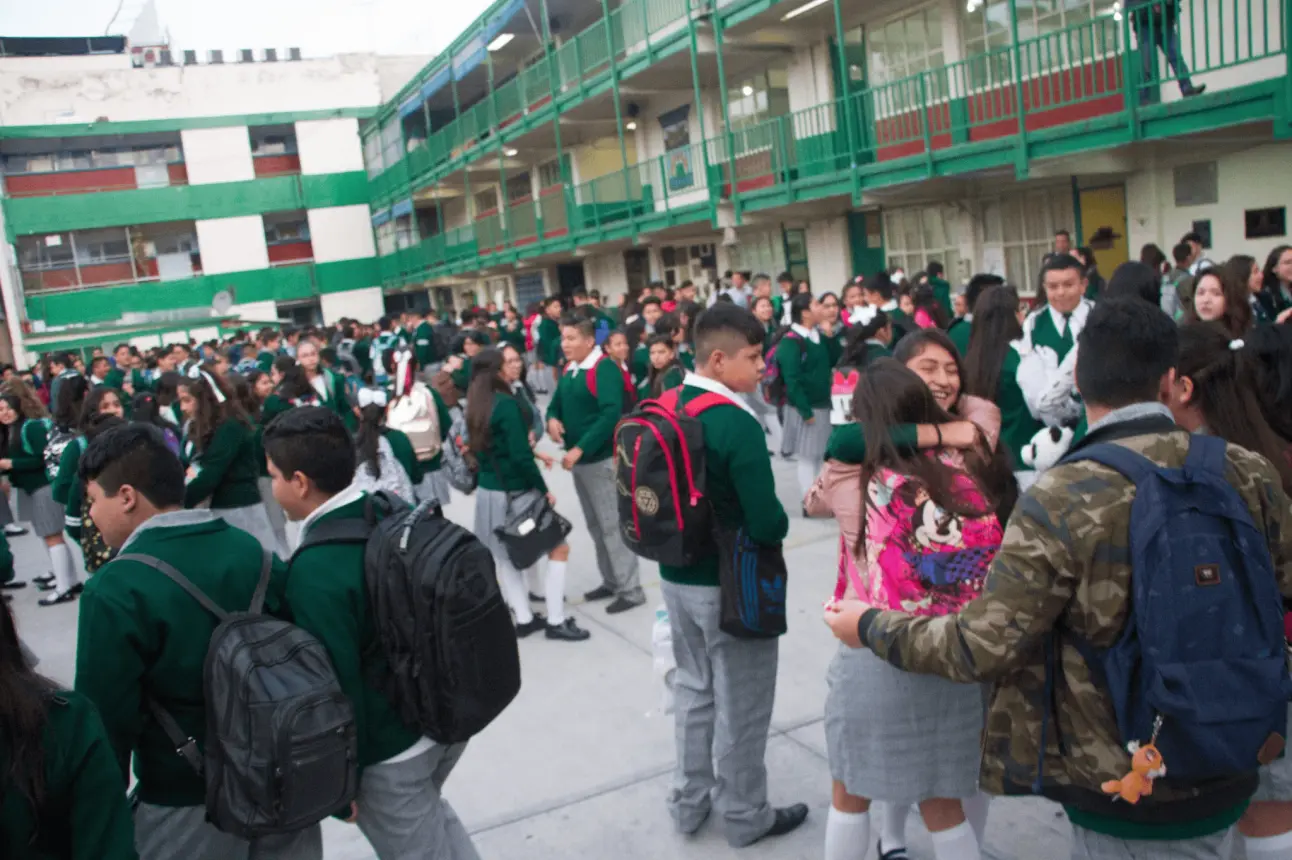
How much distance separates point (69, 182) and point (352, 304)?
1007 cm

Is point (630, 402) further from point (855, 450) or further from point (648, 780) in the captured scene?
point (855, 450)

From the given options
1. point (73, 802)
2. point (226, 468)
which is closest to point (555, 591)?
point (226, 468)

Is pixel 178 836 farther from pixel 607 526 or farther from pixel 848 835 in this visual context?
pixel 607 526

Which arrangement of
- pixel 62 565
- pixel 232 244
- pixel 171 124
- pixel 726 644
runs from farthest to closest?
1. pixel 232 244
2. pixel 171 124
3. pixel 62 565
4. pixel 726 644

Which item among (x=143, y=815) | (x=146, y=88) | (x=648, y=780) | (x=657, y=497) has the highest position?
(x=146, y=88)

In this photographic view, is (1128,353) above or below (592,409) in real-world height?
above

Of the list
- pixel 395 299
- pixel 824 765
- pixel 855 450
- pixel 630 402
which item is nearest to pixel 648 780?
pixel 824 765

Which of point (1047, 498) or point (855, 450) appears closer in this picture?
point (1047, 498)

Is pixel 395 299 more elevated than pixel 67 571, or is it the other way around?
pixel 395 299

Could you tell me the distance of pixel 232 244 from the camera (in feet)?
118

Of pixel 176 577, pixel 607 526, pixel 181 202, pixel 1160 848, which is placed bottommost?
pixel 607 526

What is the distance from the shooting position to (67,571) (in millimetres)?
8211

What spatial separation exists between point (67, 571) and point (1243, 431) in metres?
8.51

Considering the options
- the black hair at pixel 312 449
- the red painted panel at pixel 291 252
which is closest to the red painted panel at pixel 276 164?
the red painted panel at pixel 291 252
